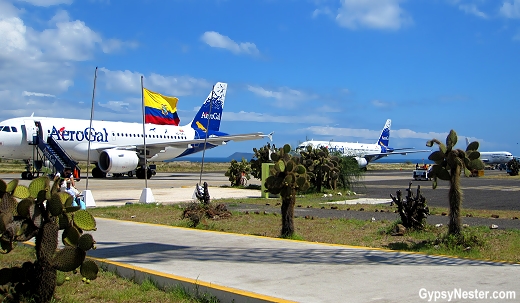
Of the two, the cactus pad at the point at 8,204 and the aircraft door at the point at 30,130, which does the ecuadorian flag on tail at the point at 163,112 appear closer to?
the aircraft door at the point at 30,130

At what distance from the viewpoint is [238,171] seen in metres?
28.2

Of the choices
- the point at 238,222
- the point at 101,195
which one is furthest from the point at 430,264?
the point at 101,195

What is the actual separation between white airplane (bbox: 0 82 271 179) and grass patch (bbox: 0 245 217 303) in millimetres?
19676

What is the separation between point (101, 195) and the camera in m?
20.8

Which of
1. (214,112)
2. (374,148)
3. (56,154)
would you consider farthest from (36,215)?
(374,148)

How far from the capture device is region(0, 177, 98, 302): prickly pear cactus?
5.01 meters

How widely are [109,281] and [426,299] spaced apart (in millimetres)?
3661

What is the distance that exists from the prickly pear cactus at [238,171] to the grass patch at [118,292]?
70.1 feet

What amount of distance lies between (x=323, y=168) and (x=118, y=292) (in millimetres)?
17358

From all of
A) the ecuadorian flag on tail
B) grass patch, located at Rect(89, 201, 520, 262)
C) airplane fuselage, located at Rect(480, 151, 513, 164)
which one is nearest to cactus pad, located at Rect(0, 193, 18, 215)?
grass patch, located at Rect(89, 201, 520, 262)

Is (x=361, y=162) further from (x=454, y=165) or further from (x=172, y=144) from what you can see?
(x=454, y=165)

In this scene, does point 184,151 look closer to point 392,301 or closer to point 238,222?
point 238,222

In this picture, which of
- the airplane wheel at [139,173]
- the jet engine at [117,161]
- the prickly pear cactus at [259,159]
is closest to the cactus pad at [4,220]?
the prickly pear cactus at [259,159]

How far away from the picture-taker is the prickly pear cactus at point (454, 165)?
848 centimetres
